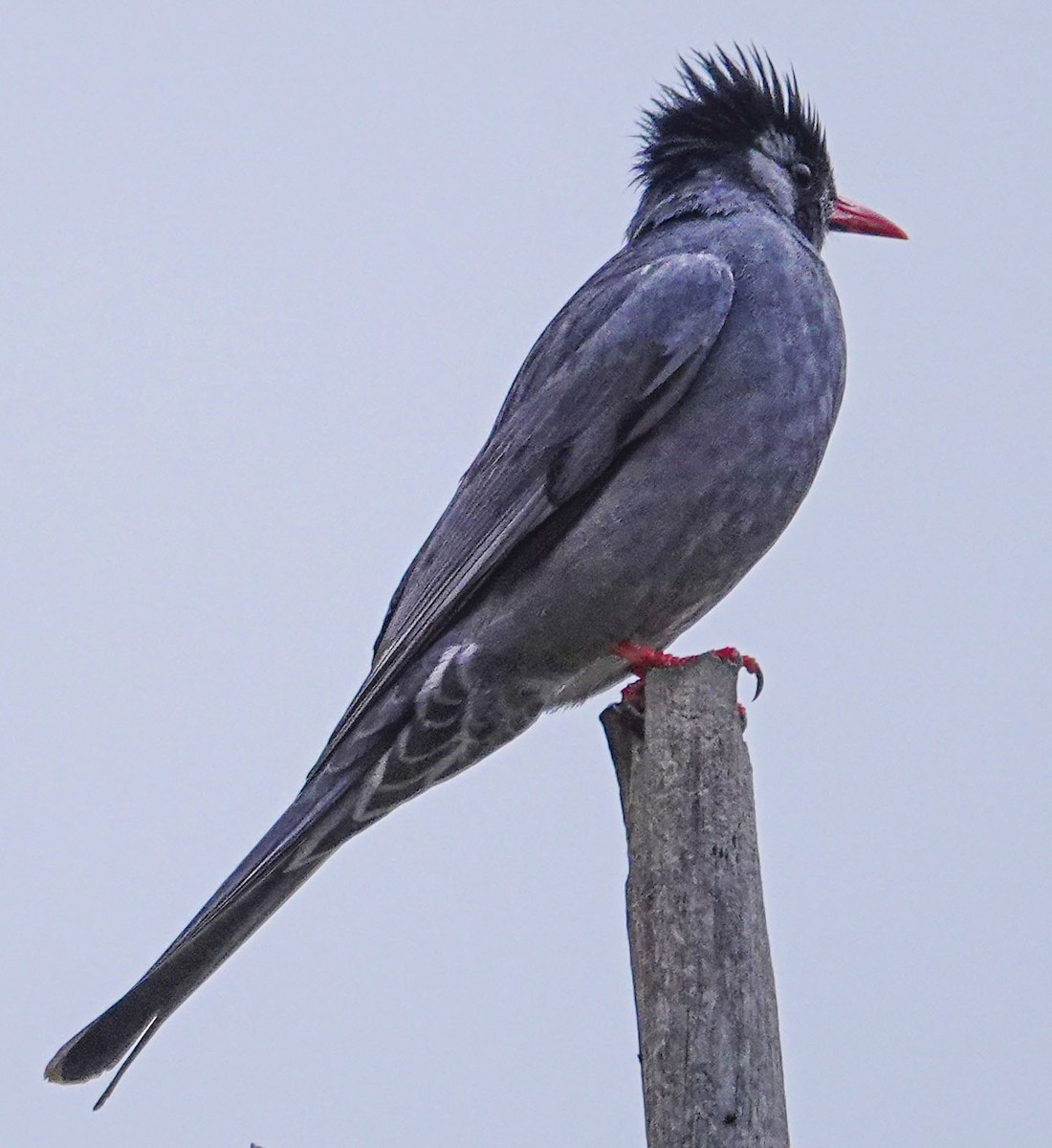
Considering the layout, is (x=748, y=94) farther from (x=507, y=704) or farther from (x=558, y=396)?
(x=507, y=704)

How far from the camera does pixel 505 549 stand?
174 inches

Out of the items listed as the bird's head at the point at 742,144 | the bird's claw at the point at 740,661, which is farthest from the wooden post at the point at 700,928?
the bird's head at the point at 742,144

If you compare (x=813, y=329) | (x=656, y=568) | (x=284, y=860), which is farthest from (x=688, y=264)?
(x=284, y=860)

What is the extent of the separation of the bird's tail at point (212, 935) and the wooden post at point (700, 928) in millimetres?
1045

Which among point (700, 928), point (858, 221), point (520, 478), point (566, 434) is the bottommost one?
point (700, 928)

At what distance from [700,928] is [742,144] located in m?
3.14

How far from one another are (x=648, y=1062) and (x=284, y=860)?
4.88 feet

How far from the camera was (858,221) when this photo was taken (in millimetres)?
5695

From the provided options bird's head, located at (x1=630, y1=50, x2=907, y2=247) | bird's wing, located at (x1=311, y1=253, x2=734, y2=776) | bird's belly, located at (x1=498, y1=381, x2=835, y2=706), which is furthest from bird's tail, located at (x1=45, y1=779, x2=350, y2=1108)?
bird's head, located at (x1=630, y1=50, x2=907, y2=247)

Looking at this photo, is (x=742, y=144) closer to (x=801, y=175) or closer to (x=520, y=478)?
(x=801, y=175)

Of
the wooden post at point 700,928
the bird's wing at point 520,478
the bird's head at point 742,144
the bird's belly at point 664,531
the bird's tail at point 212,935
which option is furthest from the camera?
the bird's head at point 742,144

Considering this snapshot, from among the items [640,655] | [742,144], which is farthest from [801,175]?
→ [640,655]

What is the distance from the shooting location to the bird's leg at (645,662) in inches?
156

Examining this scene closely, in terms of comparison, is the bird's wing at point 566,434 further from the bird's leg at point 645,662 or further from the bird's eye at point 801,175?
the bird's eye at point 801,175
